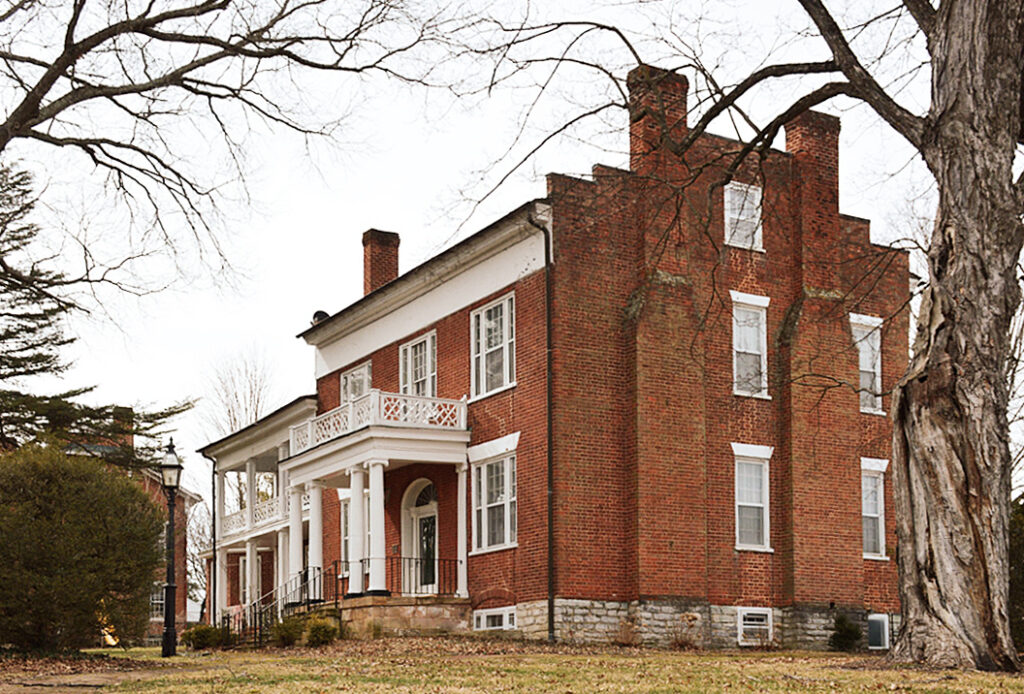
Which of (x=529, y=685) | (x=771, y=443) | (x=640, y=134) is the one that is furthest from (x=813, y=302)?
(x=529, y=685)

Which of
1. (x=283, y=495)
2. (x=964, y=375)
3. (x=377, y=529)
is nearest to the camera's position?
(x=964, y=375)

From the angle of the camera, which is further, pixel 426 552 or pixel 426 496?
pixel 426 496

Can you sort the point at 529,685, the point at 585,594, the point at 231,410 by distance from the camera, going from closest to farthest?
the point at 529,685, the point at 585,594, the point at 231,410

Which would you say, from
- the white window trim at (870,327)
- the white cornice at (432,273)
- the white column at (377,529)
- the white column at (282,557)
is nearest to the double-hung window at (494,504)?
the white column at (377,529)

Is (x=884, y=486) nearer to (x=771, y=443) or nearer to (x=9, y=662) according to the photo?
(x=771, y=443)

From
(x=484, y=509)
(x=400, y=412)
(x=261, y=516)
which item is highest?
(x=400, y=412)

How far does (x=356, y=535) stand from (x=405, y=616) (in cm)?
217

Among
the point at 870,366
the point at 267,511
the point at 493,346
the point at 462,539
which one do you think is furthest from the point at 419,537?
the point at 870,366

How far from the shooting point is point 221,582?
129 feet

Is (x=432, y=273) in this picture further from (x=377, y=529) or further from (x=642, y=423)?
(x=642, y=423)

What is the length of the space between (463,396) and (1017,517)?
11035 mm

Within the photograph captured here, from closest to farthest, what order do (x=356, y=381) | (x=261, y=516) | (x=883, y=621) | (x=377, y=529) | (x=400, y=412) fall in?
(x=377, y=529) → (x=400, y=412) → (x=883, y=621) → (x=356, y=381) → (x=261, y=516)

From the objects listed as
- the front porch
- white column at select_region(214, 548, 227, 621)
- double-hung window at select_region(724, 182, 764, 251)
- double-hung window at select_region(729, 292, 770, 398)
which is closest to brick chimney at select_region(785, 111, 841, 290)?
double-hung window at select_region(724, 182, 764, 251)

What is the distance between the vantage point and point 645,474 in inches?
952
